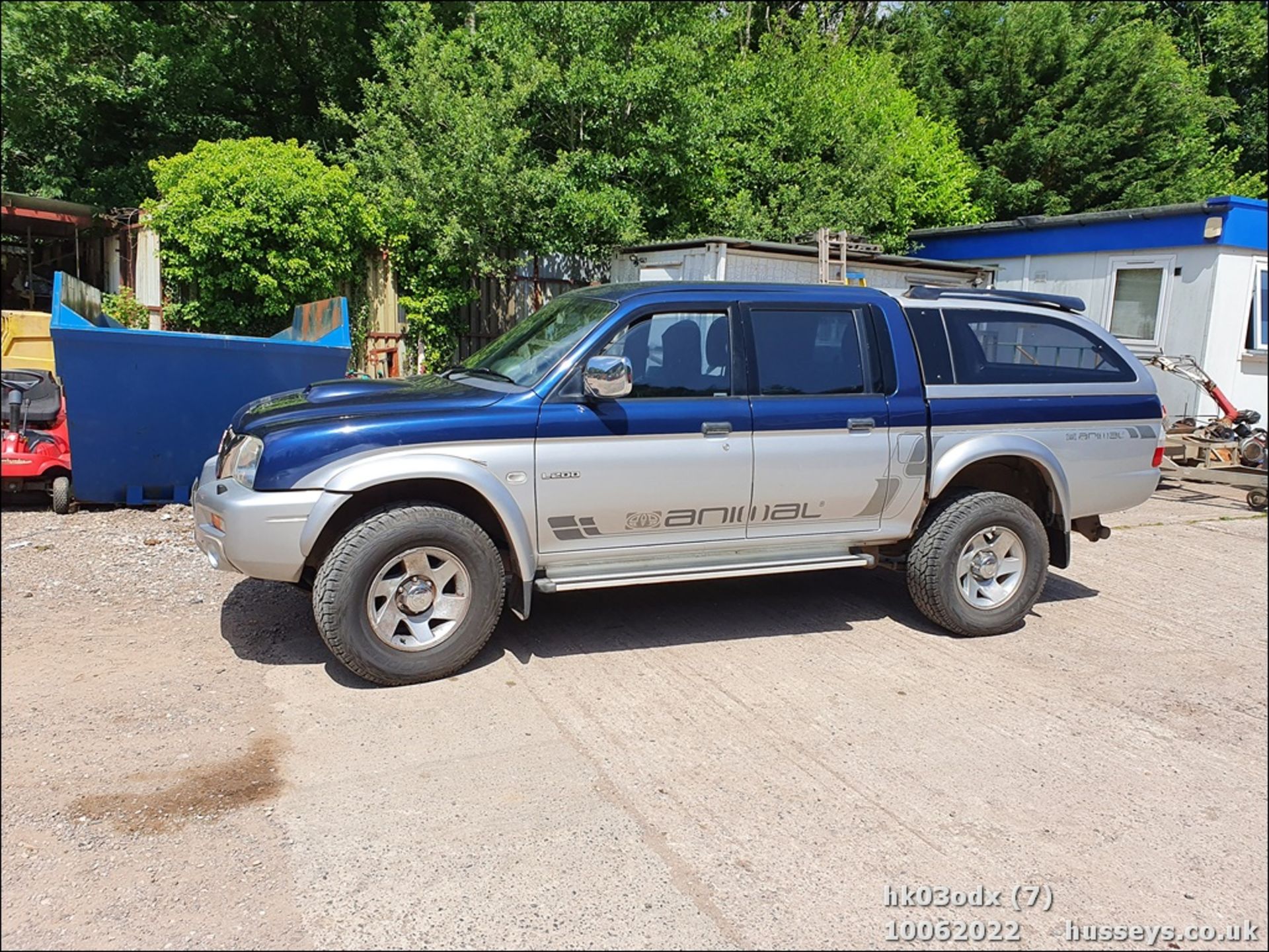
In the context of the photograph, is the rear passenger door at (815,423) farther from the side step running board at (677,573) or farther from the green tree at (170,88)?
the green tree at (170,88)

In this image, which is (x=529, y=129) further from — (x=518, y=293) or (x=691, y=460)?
(x=691, y=460)

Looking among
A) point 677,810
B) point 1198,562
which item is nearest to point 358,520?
point 677,810

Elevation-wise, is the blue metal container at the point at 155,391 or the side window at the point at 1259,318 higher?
the side window at the point at 1259,318

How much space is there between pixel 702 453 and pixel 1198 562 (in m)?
5.10

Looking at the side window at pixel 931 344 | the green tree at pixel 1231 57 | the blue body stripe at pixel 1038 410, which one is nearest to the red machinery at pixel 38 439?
the side window at pixel 931 344

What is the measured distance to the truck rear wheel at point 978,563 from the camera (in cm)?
598

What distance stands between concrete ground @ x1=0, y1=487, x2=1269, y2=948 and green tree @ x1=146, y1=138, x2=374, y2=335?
6371 millimetres

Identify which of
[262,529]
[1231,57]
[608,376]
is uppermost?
[1231,57]

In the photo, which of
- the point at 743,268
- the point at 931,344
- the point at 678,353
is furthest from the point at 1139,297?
the point at 678,353

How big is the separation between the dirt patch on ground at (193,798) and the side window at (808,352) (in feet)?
10.5

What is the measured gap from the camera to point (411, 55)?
14062mm

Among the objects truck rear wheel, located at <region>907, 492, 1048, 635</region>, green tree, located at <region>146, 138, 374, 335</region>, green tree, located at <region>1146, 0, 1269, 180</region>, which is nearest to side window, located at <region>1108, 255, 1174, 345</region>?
truck rear wheel, located at <region>907, 492, 1048, 635</region>

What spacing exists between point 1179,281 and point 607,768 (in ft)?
38.5

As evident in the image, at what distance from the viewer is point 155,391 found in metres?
7.23
